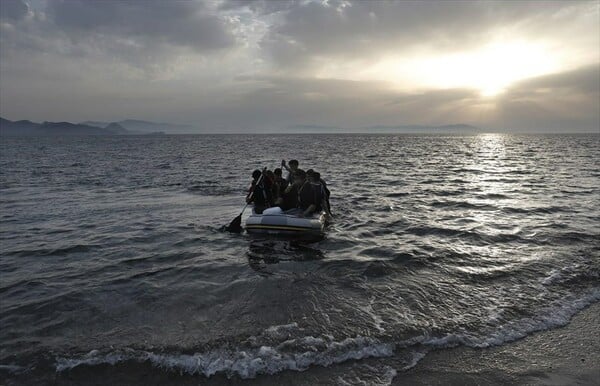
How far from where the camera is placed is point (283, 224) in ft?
39.8

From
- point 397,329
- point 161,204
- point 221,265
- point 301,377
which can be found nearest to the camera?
point 301,377

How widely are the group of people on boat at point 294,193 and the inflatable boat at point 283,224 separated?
0.57 metres

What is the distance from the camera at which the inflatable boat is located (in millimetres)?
12086

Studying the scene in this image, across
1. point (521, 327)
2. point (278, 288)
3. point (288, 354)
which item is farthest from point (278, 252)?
point (521, 327)

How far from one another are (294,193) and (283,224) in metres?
1.72

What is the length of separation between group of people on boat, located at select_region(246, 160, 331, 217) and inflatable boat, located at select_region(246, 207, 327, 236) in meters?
0.57

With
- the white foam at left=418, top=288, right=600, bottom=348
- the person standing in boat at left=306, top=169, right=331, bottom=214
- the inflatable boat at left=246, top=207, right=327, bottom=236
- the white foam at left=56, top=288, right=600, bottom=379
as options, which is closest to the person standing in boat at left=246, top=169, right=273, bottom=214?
the inflatable boat at left=246, top=207, right=327, bottom=236

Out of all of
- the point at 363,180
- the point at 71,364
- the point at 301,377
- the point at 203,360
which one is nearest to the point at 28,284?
the point at 71,364

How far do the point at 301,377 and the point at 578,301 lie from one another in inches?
226

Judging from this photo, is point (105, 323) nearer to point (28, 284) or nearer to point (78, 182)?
point (28, 284)

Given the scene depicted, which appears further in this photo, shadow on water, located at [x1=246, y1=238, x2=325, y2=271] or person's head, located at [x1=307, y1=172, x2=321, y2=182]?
person's head, located at [x1=307, y1=172, x2=321, y2=182]

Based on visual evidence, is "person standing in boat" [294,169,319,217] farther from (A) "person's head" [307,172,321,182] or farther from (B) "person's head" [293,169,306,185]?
(A) "person's head" [307,172,321,182]

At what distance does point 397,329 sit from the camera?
6609mm

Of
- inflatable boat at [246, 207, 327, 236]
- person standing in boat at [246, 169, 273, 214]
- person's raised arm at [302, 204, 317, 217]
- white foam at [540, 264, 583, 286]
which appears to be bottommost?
white foam at [540, 264, 583, 286]
